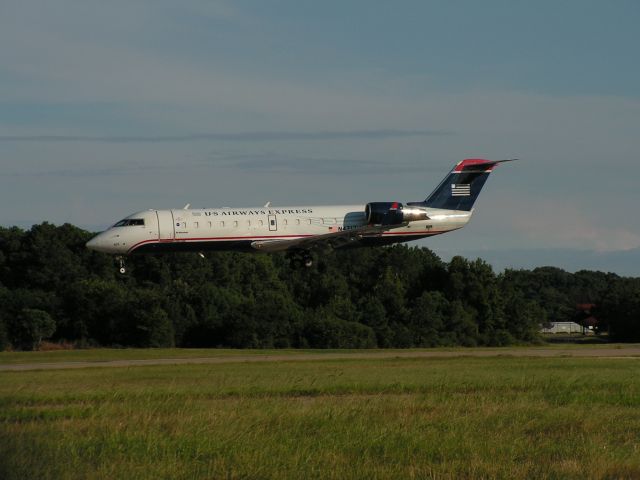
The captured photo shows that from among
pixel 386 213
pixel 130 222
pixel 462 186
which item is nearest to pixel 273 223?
pixel 386 213

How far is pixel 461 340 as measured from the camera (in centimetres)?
8206

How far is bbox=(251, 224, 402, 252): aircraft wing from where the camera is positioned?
1923 inches

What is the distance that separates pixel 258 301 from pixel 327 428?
58.6 m

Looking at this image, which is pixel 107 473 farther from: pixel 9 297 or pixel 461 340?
pixel 461 340

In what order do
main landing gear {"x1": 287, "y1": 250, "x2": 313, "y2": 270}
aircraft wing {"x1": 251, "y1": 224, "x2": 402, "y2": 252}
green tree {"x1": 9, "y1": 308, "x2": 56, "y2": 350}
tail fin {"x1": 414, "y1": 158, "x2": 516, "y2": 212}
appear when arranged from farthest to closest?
green tree {"x1": 9, "y1": 308, "x2": 56, "y2": 350}
tail fin {"x1": 414, "y1": 158, "x2": 516, "y2": 212}
main landing gear {"x1": 287, "y1": 250, "x2": 313, "y2": 270}
aircraft wing {"x1": 251, "y1": 224, "x2": 402, "y2": 252}

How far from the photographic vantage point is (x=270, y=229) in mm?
49000

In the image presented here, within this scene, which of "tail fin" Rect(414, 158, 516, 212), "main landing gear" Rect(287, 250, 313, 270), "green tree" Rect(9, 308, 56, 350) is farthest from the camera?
"green tree" Rect(9, 308, 56, 350)

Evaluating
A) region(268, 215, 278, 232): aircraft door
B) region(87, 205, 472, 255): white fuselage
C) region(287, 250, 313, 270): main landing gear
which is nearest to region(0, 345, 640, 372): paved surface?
region(87, 205, 472, 255): white fuselage

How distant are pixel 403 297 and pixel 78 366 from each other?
53.3 meters

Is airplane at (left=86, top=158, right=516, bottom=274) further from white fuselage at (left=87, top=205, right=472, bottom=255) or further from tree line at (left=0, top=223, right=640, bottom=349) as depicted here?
tree line at (left=0, top=223, right=640, bottom=349)

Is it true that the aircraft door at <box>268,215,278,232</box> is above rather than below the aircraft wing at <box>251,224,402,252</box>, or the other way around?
above

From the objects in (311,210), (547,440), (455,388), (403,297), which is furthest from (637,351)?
(403,297)

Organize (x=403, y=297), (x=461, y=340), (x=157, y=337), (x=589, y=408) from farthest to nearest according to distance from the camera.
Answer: (x=403, y=297)
(x=461, y=340)
(x=157, y=337)
(x=589, y=408)

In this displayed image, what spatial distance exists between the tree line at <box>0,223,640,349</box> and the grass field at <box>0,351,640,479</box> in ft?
124
